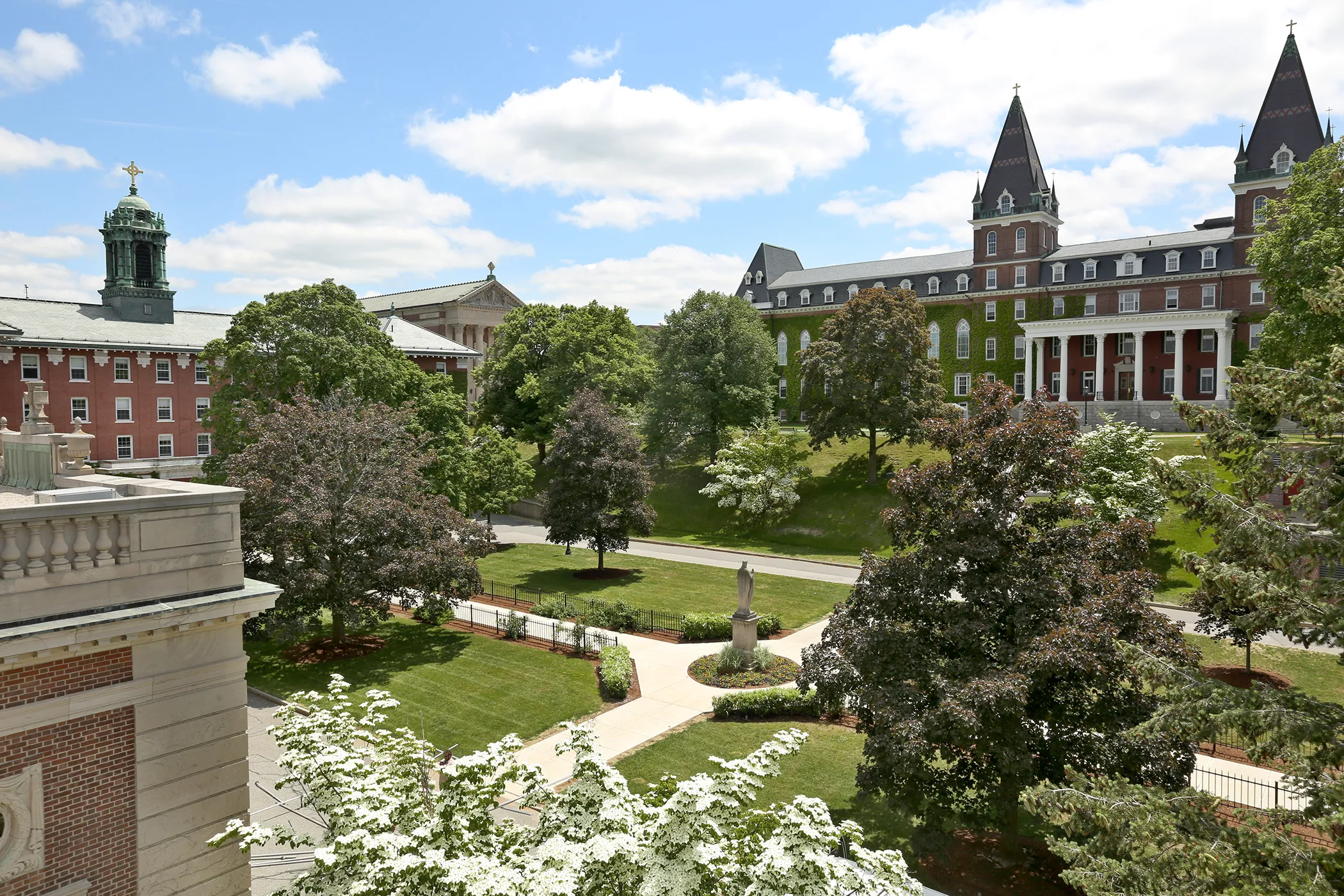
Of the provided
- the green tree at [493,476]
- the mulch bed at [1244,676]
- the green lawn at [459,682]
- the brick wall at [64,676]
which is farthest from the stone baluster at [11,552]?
the green tree at [493,476]

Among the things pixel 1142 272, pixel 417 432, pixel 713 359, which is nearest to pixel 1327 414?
pixel 417 432

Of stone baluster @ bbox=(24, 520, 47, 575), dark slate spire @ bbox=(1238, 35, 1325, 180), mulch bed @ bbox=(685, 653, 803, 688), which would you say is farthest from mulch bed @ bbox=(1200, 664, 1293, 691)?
dark slate spire @ bbox=(1238, 35, 1325, 180)

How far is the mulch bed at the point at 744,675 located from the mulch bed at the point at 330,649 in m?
10.4

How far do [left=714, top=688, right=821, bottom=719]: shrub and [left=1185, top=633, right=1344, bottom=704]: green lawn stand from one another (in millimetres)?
10645

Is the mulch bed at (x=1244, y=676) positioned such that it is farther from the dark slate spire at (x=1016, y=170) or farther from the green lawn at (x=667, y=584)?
the dark slate spire at (x=1016, y=170)

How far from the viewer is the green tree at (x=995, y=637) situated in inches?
476

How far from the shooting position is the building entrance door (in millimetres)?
57656

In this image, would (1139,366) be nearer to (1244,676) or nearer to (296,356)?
(1244,676)

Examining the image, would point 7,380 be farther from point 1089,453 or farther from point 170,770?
point 1089,453

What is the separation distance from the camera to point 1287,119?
50531mm

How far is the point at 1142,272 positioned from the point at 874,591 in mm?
55177

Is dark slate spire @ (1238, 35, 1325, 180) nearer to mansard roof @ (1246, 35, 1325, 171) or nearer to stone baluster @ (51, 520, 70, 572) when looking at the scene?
mansard roof @ (1246, 35, 1325, 171)

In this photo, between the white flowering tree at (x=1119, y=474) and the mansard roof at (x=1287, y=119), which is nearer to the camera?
the white flowering tree at (x=1119, y=474)

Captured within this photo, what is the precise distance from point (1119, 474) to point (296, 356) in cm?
3228
